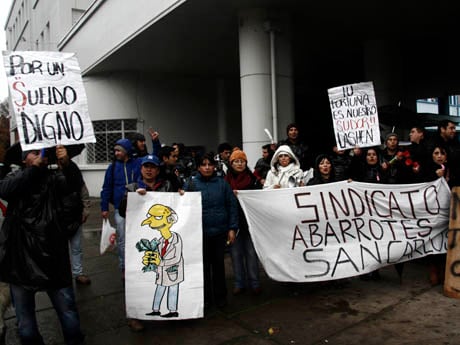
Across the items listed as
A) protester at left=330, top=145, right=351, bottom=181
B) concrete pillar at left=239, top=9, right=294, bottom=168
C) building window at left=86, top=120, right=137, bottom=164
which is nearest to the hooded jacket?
protester at left=330, top=145, right=351, bottom=181

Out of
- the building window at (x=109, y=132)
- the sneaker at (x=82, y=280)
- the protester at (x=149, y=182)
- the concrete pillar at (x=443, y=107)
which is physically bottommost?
the sneaker at (x=82, y=280)

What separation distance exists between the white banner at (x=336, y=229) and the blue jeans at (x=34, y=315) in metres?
1.79

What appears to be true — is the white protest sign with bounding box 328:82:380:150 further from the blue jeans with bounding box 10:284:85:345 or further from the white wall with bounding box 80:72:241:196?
the white wall with bounding box 80:72:241:196

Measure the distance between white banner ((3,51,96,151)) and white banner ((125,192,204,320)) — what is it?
2.57 feet

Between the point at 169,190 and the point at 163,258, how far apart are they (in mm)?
661

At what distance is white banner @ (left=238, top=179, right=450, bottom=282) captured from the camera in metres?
3.99

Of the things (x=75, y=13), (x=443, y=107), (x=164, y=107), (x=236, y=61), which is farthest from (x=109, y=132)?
(x=443, y=107)

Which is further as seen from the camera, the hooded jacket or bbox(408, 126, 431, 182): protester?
bbox(408, 126, 431, 182): protester

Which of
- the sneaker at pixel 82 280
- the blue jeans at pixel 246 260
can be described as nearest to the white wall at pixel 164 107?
the sneaker at pixel 82 280

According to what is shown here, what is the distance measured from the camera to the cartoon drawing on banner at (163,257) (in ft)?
11.1

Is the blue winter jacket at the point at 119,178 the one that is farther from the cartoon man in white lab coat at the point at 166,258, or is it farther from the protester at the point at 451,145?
the protester at the point at 451,145

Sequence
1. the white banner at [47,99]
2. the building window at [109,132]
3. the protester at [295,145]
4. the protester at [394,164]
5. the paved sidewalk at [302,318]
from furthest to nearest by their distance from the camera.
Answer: the building window at [109,132] → the protester at [295,145] → the protester at [394,164] → the paved sidewalk at [302,318] → the white banner at [47,99]

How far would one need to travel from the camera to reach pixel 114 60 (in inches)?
478

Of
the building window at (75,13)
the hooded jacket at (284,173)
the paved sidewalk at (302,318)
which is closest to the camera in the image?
the paved sidewalk at (302,318)
